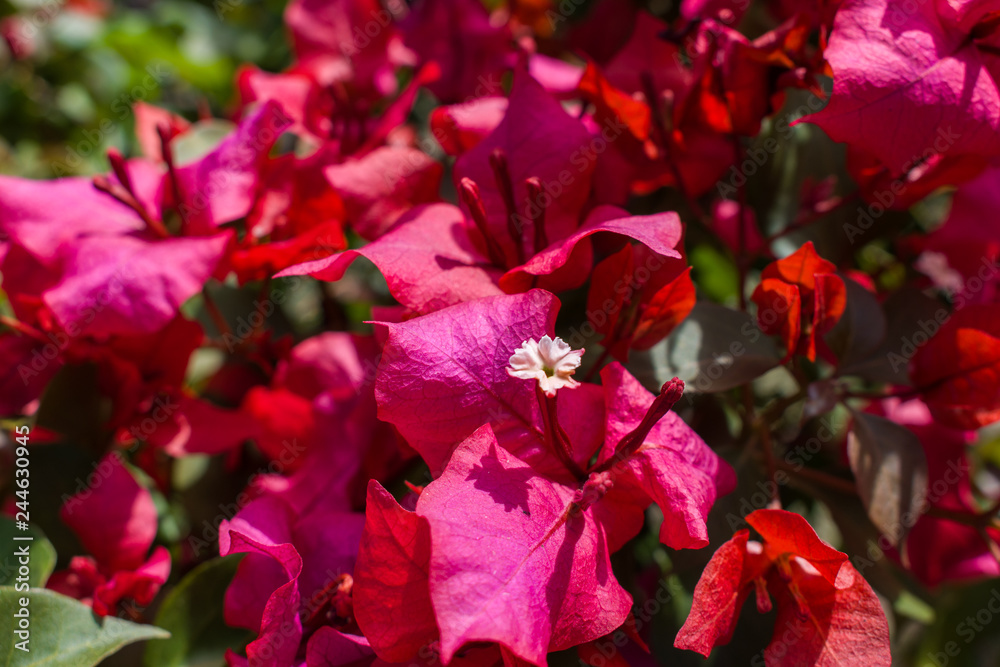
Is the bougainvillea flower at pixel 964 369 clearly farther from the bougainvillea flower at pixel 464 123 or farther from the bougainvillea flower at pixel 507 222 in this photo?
the bougainvillea flower at pixel 464 123

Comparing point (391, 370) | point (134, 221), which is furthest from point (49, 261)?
point (391, 370)

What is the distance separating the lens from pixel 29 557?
20.4 inches

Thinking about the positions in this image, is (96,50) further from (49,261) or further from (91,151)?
(49,261)

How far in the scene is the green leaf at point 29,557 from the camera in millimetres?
511

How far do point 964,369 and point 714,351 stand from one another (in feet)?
0.56

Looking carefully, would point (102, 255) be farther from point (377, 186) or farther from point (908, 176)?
point (908, 176)

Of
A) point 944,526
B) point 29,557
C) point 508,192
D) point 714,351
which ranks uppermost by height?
point 508,192

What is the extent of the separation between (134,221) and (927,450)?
2.24 ft

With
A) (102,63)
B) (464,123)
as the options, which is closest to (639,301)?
(464,123)

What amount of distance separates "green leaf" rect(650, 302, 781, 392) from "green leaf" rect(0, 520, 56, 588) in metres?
0.43

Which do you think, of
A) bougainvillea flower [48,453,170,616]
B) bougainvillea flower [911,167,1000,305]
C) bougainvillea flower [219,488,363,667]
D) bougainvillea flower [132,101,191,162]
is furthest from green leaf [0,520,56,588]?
bougainvillea flower [911,167,1000,305]

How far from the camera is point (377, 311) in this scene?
48 cm

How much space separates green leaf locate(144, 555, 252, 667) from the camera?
21.2 inches

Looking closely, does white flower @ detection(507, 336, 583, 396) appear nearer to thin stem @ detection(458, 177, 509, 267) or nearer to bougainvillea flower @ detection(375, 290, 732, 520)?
bougainvillea flower @ detection(375, 290, 732, 520)
